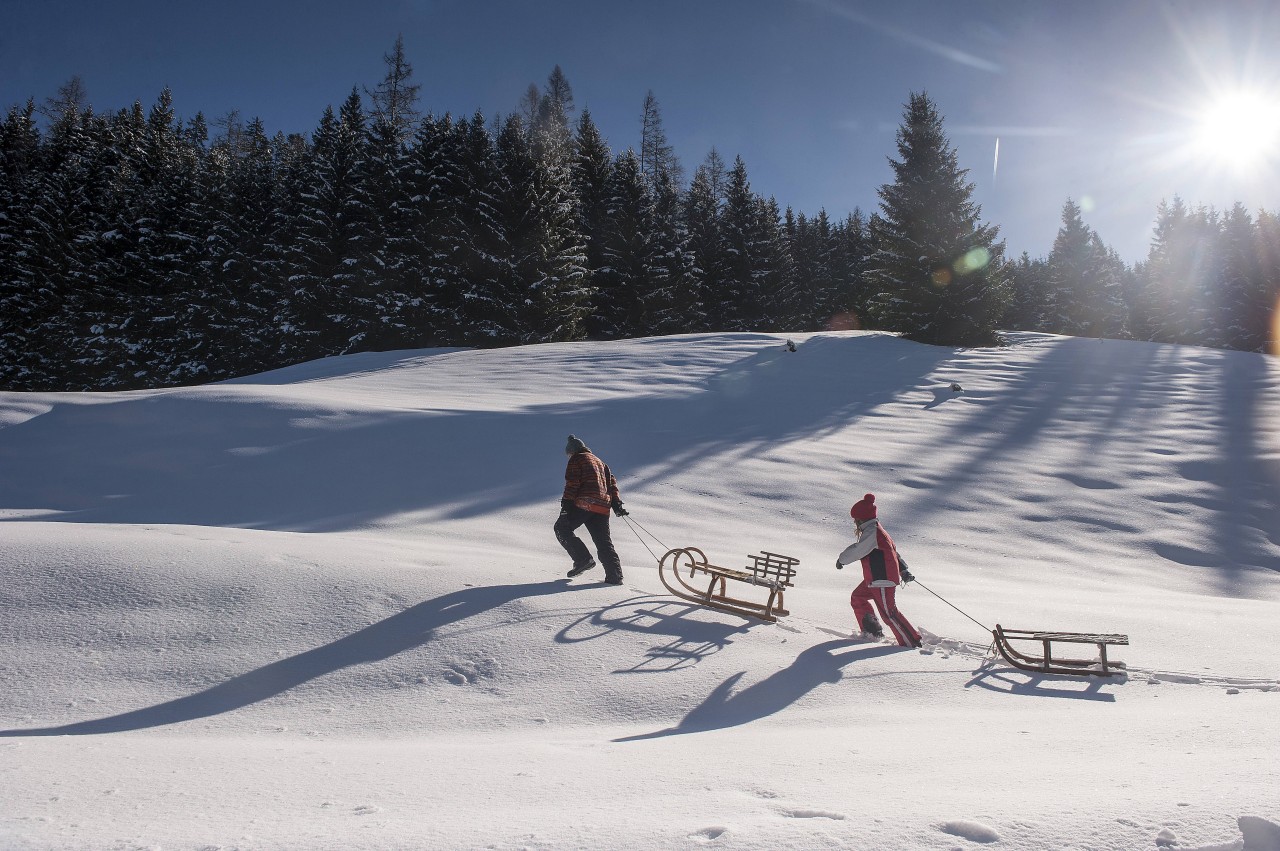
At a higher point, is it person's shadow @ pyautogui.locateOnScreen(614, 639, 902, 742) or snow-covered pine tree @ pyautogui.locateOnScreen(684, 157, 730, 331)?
snow-covered pine tree @ pyautogui.locateOnScreen(684, 157, 730, 331)

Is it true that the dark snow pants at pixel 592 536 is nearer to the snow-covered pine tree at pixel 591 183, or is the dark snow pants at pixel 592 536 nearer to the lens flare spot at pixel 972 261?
the lens flare spot at pixel 972 261

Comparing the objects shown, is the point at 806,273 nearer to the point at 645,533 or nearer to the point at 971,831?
the point at 645,533

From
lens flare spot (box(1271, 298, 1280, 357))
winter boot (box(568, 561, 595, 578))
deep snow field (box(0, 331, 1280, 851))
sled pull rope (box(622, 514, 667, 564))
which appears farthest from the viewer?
lens flare spot (box(1271, 298, 1280, 357))

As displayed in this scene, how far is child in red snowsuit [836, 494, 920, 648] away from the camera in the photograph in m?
6.17

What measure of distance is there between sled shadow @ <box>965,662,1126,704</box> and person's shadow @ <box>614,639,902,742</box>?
2.44 feet

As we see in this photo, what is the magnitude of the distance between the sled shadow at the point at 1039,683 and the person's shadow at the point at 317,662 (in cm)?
362

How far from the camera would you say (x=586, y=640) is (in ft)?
17.7

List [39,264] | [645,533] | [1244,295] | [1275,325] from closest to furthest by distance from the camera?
[645,533]
[39,264]
[1275,325]
[1244,295]

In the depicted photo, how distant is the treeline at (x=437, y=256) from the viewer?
96.6ft

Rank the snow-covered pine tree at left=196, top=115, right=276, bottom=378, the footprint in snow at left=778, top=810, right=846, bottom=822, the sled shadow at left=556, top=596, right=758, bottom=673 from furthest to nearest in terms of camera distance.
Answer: the snow-covered pine tree at left=196, top=115, right=276, bottom=378, the sled shadow at left=556, top=596, right=758, bottom=673, the footprint in snow at left=778, top=810, right=846, bottom=822

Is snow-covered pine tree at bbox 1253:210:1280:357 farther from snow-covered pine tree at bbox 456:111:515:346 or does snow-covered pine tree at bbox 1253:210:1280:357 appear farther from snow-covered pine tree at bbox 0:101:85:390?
snow-covered pine tree at bbox 0:101:85:390

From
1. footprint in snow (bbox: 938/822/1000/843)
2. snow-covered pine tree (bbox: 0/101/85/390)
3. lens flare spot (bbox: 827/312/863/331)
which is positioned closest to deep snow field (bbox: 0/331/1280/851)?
footprint in snow (bbox: 938/822/1000/843)

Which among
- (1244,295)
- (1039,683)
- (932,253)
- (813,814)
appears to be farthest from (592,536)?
(1244,295)

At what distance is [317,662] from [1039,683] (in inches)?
210
